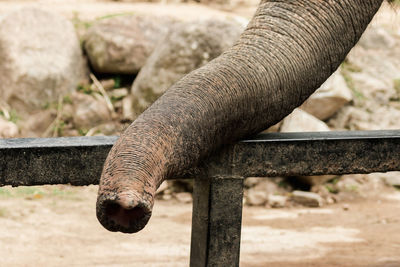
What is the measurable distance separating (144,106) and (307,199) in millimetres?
1475

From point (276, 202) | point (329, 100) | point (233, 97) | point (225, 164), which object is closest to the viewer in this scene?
point (233, 97)

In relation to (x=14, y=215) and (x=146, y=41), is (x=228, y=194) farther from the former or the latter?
(x=146, y=41)

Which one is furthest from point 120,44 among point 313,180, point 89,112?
point 313,180

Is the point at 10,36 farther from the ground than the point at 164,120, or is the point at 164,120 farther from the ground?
the point at 10,36

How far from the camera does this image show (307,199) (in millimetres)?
5953

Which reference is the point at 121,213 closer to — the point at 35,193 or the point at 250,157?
the point at 250,157

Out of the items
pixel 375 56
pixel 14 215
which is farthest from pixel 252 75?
pixel 375 56

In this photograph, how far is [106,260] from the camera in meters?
4.14

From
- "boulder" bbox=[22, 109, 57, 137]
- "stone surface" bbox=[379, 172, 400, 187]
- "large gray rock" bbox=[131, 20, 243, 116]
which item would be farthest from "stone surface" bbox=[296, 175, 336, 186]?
"boulder" bbox=[22, 109, 57, 137]

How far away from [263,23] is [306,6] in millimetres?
154

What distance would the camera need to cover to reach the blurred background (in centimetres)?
450

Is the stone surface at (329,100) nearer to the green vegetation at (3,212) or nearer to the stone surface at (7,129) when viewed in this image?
the stone surface at (7,129)

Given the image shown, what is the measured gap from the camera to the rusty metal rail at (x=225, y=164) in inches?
92.9

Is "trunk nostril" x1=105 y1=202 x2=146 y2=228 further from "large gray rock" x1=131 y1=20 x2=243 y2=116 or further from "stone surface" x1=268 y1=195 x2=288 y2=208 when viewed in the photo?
"large gray rock" x1=131 y1=20 x2=243 y2=116
